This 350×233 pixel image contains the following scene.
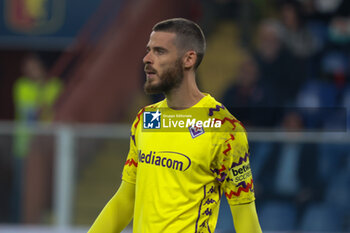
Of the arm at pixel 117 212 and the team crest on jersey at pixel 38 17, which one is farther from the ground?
the team crest on jersey at pixel 38 17

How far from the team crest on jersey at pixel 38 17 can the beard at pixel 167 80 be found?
34.6 ft

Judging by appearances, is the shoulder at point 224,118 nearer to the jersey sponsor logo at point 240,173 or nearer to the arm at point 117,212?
the jersey sponsor logo at point 240,173

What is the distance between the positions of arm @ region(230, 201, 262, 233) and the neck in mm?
492

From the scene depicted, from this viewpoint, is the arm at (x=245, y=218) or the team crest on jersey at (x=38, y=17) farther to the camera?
the team crest on jersey at (x=38, y=17)

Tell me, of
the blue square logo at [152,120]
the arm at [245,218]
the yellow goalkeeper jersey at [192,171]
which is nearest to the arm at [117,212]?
the yellow goalkeeper jersey at [192,171]

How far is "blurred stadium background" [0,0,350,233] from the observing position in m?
7.94

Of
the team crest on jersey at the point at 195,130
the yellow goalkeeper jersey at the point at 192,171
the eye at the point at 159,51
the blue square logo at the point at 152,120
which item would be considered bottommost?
the yellow goalkeeper jersey at the point at 192,171

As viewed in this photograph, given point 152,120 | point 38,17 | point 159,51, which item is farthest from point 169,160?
point 38,17

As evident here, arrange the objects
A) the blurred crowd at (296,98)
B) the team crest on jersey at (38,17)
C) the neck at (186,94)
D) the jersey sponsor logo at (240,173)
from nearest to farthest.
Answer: the jersey sponsor logo at (240,173)
the neck at (186,94)
the blurred crowd at (296,98)
the team crest on jersey at (38,17)

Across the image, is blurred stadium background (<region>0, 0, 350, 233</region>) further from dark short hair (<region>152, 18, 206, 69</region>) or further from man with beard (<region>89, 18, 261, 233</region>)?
dark short hair (<region>152, 18, 206, 69</region>)

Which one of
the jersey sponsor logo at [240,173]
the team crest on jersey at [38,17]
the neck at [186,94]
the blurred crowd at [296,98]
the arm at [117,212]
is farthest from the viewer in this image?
the team crest on jersey at [38,17]

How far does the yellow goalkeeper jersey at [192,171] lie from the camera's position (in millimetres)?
3328

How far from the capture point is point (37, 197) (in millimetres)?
8438

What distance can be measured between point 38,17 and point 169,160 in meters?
10.8
